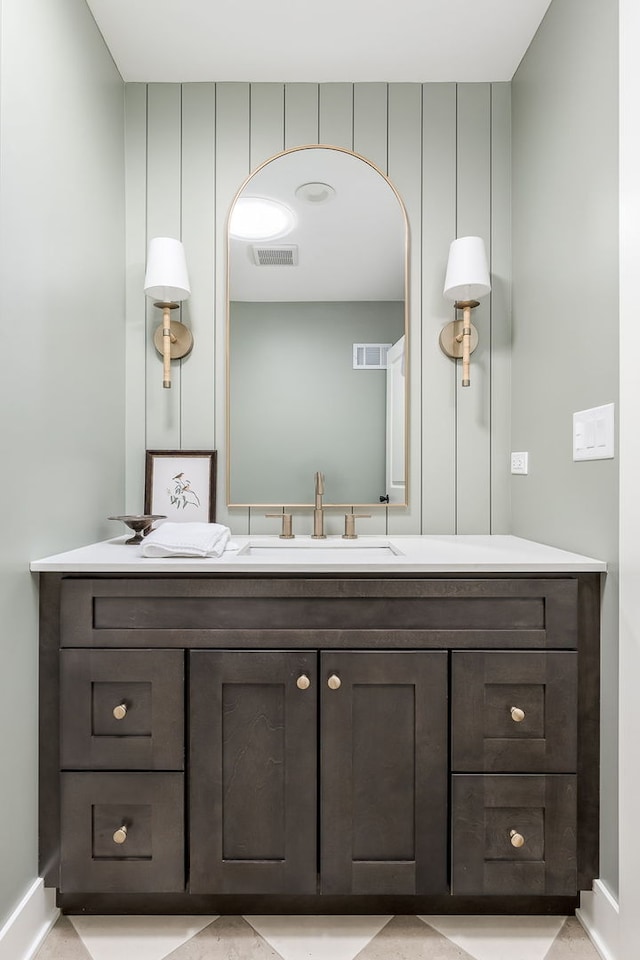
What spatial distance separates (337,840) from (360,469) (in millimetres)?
1110

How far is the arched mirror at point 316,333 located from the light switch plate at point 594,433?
0.64 meters

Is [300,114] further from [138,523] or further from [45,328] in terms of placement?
[138,523]

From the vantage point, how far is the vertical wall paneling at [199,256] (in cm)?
197

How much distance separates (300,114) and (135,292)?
0.86m

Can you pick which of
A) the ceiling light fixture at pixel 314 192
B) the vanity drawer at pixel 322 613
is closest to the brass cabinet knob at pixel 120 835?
the vanity drawer at pixel 322 613

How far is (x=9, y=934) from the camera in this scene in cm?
122

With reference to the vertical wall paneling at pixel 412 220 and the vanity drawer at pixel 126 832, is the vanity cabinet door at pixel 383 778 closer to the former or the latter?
the vanity drawer at pixel 126 832

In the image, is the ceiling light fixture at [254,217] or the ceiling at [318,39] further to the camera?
the ceiling light fixture at [254,217]

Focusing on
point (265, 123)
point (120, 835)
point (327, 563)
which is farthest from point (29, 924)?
point (265, 123)

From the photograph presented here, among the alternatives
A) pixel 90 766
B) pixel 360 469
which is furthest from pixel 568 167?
pixel 90 766

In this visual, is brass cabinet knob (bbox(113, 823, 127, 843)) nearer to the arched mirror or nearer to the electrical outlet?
the arched mirror

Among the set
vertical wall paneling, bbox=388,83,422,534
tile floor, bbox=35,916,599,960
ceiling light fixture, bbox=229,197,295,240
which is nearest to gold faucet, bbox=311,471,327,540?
vertical wall paneling, bbox=388,83,422,534

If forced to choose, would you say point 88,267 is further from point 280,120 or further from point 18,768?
point 18,768

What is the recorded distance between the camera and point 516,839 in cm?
134
